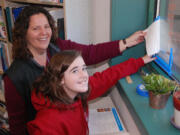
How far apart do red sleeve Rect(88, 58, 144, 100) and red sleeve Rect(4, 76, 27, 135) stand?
0.43 meters

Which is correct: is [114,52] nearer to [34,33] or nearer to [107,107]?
[107,107]

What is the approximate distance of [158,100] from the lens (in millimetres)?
898

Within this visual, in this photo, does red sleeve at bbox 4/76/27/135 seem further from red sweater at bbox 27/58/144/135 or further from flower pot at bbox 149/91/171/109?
flower pot at bbox 149/91/171/109

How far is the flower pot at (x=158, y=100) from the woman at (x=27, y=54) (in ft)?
1.49

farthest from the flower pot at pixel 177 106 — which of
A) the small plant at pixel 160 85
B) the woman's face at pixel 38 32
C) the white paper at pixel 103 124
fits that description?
the woman's face at pixel 38 32

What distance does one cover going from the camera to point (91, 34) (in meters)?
1.59

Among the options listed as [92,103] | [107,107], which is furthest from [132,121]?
[92,103]

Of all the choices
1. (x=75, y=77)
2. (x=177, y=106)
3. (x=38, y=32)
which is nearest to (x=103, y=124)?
(x=75, y=77)

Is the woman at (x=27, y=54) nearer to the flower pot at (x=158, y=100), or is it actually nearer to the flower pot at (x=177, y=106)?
the flower pot at (x=158, y=100)

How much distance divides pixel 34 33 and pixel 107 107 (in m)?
0.65

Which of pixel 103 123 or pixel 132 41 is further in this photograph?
pixel 132 41

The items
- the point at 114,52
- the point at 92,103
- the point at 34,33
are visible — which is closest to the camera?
the point at 34,33

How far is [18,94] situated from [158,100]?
2.52ft

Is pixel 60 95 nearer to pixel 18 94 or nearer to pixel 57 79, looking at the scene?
pixel 57 79
